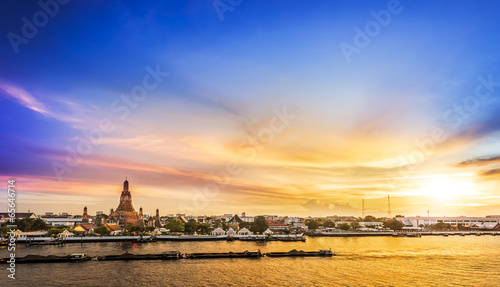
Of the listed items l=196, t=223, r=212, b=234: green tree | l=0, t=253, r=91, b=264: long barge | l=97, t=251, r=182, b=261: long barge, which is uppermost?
l=0, t=253, r=91, b=264: long barge

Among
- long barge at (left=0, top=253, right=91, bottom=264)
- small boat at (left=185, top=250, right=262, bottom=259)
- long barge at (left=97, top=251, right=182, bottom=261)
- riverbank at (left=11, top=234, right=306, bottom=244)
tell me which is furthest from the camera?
riverbank at (left=11, top=234, right=306, bottom=244)

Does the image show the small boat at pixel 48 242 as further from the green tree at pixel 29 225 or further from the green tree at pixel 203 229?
the green tree at pixel 203 229

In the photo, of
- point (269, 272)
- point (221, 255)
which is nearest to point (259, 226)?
point (221, 255)

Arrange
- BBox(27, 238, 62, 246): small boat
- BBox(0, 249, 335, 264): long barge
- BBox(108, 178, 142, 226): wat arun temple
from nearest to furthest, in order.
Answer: BBox(0, 249, 335, 264): long barge → BBox(27, 238, 62, 246): small boat → BBox(108, 178, 142, 226): wat arun temple

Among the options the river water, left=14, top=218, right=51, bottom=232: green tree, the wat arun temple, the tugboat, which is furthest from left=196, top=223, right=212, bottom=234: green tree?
the river water

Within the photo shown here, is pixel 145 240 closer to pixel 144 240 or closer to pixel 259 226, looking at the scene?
pixel 144 240

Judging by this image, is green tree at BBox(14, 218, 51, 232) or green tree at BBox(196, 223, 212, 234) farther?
green tree at BBox(196, 223, 212, 234)

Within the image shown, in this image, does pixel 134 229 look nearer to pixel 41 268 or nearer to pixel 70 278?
pixel 41 268

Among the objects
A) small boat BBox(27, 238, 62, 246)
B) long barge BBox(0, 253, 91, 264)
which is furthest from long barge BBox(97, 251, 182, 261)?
small boat BBox(27, 238, 62, 246)

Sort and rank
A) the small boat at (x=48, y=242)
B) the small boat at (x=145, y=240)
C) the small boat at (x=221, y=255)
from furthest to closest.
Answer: the small boat at (x=145, y=240) < the small boat at (x=48, y=242) < the small boat at (x=221, y=255)

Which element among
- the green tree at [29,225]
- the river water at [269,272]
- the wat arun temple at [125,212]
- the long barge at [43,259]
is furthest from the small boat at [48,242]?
the wat arun temple at [125,212]

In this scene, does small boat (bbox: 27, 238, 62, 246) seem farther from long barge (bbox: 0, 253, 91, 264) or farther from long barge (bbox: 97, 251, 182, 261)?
long barge (bbox: 97, 251, 182, 261)

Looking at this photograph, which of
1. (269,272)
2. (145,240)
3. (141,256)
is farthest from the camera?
(145,240)

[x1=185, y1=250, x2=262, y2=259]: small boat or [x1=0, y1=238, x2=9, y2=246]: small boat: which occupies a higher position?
[x1=0, y1=238, x2=9, y2=246]: small boat
